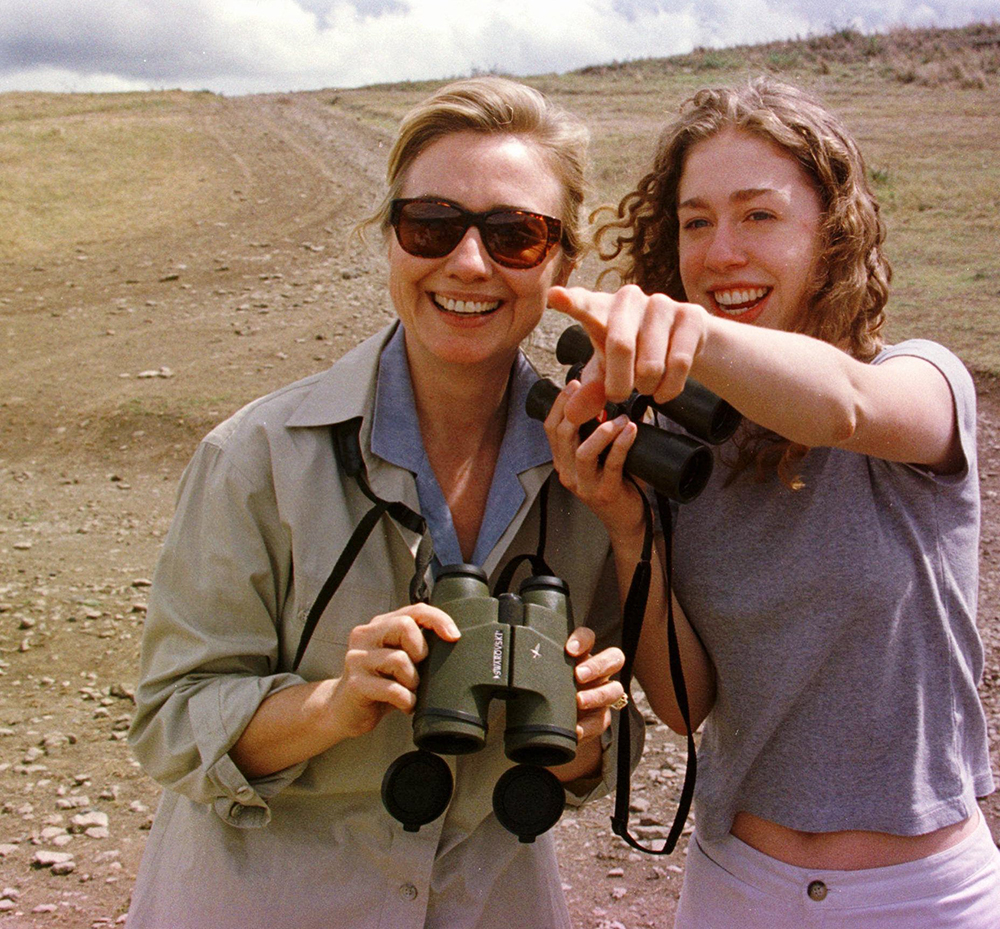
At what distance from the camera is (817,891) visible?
6.33 feet

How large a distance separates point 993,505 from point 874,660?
13.7 feet

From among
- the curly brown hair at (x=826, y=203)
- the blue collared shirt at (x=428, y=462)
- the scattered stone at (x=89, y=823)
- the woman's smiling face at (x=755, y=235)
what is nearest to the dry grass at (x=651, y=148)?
the curly brown hair at (x=826, y=203)

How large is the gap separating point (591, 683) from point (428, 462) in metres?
0.57

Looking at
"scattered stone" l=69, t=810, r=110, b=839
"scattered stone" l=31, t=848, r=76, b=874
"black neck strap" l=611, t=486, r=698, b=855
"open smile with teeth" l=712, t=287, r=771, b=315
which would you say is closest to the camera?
"black neck strap" l=611, t=486, r=698, b=855

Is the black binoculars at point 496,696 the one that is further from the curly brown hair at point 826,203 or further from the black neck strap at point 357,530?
the curly brown hair at point 826,203

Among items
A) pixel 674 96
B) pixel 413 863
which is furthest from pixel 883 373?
pixel 674 96

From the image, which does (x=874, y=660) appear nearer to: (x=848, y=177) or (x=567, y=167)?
(x=848, y=177)

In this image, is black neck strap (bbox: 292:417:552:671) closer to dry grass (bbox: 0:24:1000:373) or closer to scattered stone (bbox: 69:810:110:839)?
dry grass (bbox: 0:24:1000:373)

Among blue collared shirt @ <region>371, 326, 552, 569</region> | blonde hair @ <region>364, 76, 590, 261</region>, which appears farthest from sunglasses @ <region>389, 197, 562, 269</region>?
blue collared shirt @ <region>371, 326, 552, 569</region>

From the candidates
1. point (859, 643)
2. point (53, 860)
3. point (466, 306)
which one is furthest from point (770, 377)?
point (53, 860)

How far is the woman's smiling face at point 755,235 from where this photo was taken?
2.10 m

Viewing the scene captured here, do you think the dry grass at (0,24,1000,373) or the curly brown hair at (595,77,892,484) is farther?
the dry grass at (0,24,1000,373)

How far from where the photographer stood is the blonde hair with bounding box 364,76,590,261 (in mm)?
2139

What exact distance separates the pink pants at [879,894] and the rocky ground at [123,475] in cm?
145
